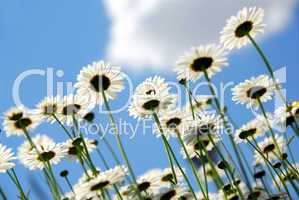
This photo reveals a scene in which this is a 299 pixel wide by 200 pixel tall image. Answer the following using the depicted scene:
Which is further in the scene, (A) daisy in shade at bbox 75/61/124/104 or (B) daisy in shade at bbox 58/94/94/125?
(B) daisy in shade at bbox 58/94/94/125

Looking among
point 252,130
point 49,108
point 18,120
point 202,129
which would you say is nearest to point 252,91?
point 252,130

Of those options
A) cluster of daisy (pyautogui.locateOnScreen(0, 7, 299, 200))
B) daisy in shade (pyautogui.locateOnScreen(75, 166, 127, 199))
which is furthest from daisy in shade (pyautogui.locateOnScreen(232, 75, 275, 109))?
daisy in shade (pyautogui.locateOnScreen(75, 166, 127, 199))

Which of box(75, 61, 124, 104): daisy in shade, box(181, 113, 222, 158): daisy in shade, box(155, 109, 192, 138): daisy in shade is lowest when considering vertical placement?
box(181, 113, 222, 158): daisy in shade

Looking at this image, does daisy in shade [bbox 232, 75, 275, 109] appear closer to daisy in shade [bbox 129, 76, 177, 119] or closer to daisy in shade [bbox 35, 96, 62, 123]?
daisy in shade [bbox 129, 76, 177, 119]

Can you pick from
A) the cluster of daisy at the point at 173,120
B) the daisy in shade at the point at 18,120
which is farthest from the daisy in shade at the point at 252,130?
the daisy in shade at the point at 18,120

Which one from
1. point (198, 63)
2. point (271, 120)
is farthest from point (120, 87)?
point (271, 120)

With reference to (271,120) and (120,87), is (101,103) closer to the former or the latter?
(120,87)

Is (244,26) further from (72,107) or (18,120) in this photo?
(18,120)
